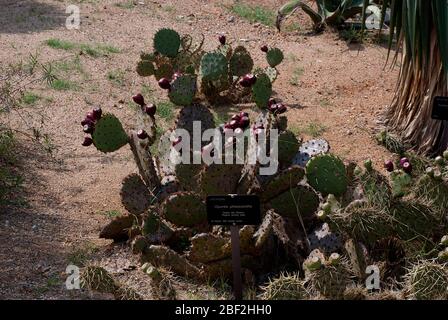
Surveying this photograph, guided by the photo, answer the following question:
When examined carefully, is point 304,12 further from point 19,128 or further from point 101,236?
point 101,236

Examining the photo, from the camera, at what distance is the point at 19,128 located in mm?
6309

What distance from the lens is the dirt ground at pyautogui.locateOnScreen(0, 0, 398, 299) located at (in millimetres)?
4527

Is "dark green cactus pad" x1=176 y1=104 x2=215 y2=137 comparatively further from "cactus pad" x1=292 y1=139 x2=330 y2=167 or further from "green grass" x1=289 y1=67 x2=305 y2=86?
"green grass" x1=289 y1=67 x2=305 y2=86

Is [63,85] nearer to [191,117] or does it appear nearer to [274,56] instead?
[274,56]

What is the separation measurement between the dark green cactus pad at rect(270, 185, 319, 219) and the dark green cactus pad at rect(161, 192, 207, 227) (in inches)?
14.8

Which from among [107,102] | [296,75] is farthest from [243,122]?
[296,75]

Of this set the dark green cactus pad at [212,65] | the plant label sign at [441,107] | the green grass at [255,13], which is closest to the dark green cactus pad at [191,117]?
the dark green cactus pad at [212,65]

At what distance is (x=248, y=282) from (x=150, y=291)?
0.47 metres

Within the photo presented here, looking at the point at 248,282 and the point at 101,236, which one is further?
the point at 101,236

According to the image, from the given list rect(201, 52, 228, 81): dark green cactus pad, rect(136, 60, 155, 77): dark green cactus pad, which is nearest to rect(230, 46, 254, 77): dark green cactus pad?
rect(136, 60, 155, 77): dark green cactus pad

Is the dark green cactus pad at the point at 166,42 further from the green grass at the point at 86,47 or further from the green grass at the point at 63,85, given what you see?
the green grass at the point at 86,47

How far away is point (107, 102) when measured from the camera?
6957 millimetres

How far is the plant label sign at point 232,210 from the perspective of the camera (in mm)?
3672
